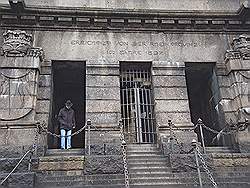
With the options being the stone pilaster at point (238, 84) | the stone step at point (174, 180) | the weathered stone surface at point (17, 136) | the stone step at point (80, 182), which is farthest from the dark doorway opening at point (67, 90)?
the stone pilaster at point (238, 84)

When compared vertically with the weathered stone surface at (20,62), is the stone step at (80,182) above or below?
below

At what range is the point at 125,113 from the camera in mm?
12352

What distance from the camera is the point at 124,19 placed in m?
13.0

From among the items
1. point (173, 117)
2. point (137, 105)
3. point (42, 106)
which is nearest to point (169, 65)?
point (137, 105)

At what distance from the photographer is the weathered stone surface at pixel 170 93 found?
12.0 m

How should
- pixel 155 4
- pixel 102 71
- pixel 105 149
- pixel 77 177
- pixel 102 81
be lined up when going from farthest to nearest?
1. pixel 155 4
2. pixel 102 71
3. pixel 102 81
4. pixel 105 149
5. pixel 77 177

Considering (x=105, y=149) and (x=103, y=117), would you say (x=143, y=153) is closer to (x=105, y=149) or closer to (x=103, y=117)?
(x=105, y=149)

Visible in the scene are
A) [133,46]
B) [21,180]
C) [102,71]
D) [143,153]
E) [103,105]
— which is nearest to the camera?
[21,180]

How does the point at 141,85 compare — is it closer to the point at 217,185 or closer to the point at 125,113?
the point at 125,113

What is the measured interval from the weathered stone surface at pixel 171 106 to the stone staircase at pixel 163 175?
1605 millimetres

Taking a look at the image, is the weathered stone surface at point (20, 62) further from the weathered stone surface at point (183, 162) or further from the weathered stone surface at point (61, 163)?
the weathered stone surface at point (183, 162)

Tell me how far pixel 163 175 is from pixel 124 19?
20.9ft

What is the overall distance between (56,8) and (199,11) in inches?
224

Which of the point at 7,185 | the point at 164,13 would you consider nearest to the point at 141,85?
the point at 164,13
